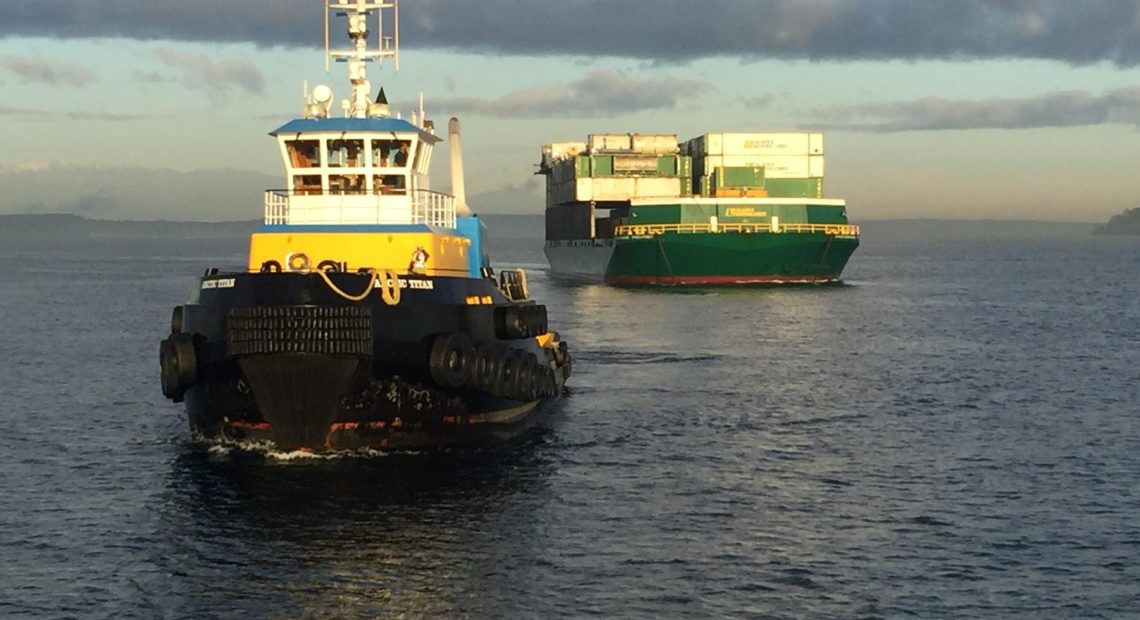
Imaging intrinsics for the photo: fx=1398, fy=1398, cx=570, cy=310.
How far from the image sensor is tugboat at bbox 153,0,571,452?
24328 millimetres

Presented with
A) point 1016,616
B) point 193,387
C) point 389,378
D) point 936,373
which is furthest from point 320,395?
point 936,373

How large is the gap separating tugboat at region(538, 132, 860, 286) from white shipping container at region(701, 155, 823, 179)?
7cm

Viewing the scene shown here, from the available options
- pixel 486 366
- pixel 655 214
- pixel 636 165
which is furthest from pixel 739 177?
pixel 486 366

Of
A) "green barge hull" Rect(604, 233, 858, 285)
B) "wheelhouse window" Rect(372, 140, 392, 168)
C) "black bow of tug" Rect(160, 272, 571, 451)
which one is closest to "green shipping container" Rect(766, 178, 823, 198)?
"green barge hull" Rect(604, 233, 858, 285)

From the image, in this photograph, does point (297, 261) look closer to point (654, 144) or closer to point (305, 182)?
point (305, 182)

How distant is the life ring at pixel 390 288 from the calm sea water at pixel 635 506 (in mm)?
3037

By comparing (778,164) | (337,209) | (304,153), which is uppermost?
(778,164)

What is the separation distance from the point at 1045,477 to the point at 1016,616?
9484 mm

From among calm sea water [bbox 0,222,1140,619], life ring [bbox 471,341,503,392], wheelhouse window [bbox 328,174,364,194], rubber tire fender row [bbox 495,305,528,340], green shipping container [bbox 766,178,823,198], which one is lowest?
calm sea water [bbox 0,222,1140,619]

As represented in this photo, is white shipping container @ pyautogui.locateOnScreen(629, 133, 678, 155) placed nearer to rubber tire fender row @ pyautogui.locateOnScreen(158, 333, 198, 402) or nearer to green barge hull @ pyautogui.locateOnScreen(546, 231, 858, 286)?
green barge hull @ pyautogui.locateOnScreen(546, 231, 858, 286)

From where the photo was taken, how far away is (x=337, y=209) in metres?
28.7

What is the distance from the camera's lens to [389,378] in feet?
82.6

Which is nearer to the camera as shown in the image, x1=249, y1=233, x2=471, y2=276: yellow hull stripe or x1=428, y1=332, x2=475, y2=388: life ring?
x1=428, y1=332, x2=475, y2=388: life ring

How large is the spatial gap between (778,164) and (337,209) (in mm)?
79277
